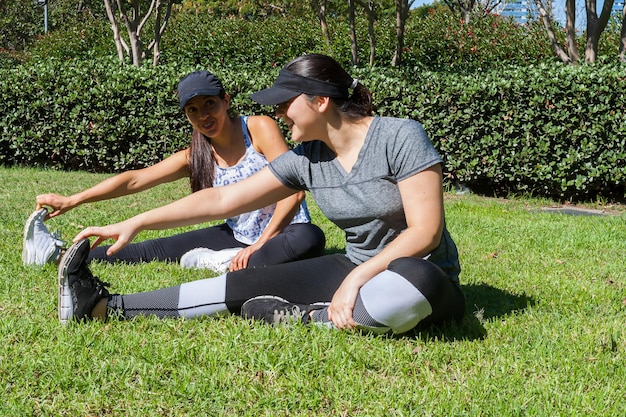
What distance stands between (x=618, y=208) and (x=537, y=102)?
58.4 inches

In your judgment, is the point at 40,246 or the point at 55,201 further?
the point at 40,246

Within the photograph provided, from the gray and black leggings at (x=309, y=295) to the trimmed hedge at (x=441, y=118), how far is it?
206 inches

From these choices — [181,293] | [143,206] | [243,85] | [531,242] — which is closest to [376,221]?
[181,293]

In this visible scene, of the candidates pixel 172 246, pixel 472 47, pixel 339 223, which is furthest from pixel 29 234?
pixel 472 47

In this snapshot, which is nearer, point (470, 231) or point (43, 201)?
point (43, 201)

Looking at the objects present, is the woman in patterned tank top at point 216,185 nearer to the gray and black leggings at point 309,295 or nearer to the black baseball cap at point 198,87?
the black baseball cap at point 198,87

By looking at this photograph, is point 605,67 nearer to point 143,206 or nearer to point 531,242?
point 531,242

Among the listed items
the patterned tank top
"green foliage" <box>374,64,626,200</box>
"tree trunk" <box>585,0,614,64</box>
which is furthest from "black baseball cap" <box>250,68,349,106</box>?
"tree trunk" <box>585,0,614,64</box>

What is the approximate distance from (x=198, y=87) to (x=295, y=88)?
122 cm

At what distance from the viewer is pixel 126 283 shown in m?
4.33

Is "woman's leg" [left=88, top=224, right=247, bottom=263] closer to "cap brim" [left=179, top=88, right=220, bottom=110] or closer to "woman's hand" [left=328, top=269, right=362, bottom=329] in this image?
"cap brim" [left=179, top=88, right=220, bottom=110]

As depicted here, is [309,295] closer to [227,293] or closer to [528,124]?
[227,293]

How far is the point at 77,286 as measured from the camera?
3.26m

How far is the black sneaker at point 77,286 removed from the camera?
3.15 meters
